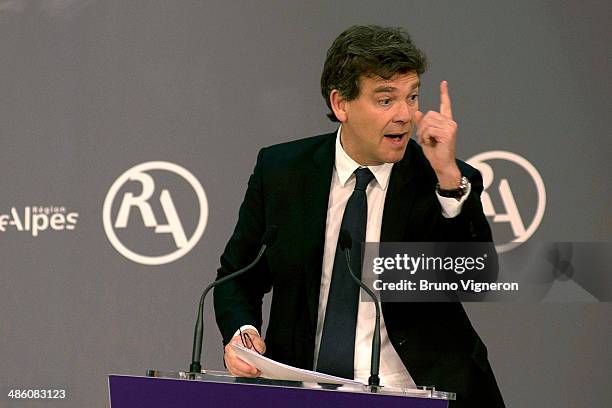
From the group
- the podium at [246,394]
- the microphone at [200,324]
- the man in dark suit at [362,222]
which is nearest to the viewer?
the podium at [246,394]

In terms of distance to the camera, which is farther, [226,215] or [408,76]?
[226,215]

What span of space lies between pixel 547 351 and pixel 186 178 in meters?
1.54

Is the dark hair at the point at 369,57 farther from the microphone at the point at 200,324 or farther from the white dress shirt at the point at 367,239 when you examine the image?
the microphone at the point at 200,324

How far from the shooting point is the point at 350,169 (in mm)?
2869

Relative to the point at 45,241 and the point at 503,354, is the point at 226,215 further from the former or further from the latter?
the point at 503,354

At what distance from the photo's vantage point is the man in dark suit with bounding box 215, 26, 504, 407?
2.63 meters

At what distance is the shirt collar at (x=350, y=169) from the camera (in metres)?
2.85

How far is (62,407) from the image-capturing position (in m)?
3.87

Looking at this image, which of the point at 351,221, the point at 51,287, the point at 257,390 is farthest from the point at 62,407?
the point at 257,390

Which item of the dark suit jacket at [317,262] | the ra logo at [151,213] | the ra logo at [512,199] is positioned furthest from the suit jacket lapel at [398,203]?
the ra logo at [151,213]

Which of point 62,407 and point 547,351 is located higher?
point 547,351

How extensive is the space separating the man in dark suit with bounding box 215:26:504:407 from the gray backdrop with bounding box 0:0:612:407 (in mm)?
872

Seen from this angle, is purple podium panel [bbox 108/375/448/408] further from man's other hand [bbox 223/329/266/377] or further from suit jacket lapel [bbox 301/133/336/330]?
suit jacket lapel [bbox 301/133/336/330]

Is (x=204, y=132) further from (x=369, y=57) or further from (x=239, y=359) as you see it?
(x=239, y=359)
